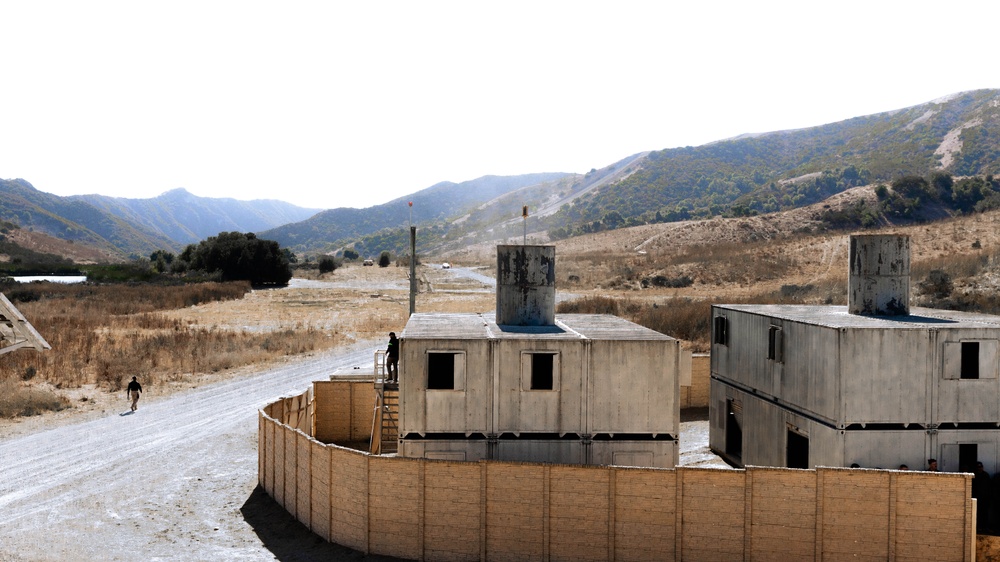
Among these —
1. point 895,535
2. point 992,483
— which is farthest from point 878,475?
point 992,483

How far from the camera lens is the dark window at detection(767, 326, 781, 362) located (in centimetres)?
2156

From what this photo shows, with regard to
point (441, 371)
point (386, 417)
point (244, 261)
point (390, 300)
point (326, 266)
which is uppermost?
point (244, 261)

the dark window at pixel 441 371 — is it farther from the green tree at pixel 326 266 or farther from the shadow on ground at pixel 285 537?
the green tree at pixel 326 266

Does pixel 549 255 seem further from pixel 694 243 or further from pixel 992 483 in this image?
pixel 694 243

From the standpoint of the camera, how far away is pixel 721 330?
26.0m

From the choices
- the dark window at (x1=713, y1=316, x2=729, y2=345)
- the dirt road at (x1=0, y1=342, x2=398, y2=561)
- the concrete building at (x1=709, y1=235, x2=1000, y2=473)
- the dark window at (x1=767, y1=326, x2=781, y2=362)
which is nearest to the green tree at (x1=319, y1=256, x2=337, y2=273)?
the dirt road at (x1=0, y1=342, x2=398, y2=561)

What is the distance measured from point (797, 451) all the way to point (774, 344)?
3.00 metres

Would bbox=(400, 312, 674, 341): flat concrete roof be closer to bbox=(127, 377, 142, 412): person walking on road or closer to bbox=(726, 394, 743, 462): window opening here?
bbox=(726, 394, 743, 462): window opening

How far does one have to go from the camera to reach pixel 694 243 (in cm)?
11356

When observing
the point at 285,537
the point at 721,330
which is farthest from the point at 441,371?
the point at 721,330

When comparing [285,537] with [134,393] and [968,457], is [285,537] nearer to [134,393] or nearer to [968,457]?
[968,457]

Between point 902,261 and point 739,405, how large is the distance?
649cm

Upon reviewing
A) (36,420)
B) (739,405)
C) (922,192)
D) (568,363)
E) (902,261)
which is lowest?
(36,420)

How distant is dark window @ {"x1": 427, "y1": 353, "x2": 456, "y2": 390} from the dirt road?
13.9ft
